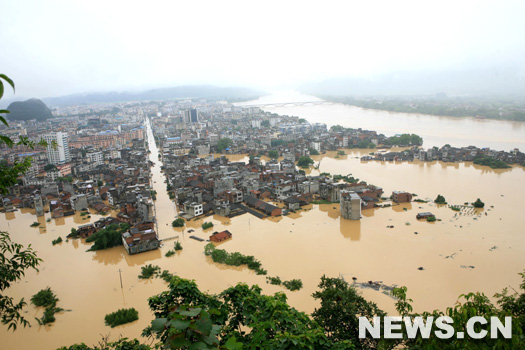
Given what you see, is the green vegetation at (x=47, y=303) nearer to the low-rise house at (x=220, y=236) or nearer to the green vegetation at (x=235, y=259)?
the green vegetation at (x=235, y=259)

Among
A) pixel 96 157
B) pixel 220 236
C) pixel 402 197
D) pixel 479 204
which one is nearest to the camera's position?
pixel 220 236

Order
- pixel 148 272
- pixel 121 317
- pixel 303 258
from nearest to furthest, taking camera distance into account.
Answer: pixel 121 317 < pixel 148 272 < pixel 303 258

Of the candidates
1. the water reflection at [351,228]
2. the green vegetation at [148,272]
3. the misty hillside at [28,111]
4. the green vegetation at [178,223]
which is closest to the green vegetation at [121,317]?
the green vegetation at [148,272]

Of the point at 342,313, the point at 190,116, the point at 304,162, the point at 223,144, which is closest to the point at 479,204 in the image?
the point at 304,162

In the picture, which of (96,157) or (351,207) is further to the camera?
(96,157)

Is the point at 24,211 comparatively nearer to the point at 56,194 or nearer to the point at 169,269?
the point at 56,194

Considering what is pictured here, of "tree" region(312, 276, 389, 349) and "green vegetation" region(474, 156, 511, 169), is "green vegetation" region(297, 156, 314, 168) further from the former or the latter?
"tree" region(312, 276, 389, 349)

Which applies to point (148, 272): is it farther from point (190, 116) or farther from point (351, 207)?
point (190, 116)
